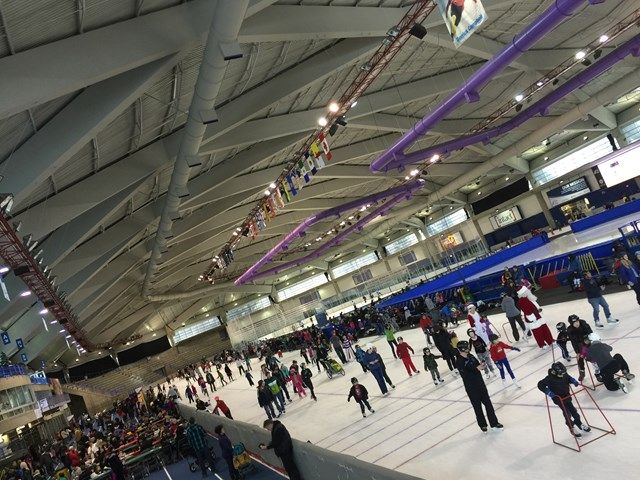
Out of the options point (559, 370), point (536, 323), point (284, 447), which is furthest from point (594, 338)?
point (284, 447)

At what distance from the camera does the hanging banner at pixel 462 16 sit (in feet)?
26.1

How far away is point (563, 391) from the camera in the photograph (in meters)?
7.64

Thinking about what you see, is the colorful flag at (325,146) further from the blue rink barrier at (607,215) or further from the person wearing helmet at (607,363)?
the blue rink barrier at (607,215)

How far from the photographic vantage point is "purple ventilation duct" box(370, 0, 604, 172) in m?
12.6

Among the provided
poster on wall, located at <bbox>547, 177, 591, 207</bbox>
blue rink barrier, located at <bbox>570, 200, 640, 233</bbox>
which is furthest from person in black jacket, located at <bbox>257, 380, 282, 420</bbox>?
poster on wall, located at <bbox>547, 177, 591, 207</bbox>

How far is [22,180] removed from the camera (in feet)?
36.3

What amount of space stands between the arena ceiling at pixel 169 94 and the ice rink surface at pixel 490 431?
8.85 m

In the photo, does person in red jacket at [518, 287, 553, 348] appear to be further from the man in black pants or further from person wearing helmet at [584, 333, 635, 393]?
the man in black pants

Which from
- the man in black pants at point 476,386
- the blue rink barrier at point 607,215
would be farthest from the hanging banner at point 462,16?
the blue rink barrier at point 607,215

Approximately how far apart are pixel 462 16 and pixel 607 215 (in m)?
33.1

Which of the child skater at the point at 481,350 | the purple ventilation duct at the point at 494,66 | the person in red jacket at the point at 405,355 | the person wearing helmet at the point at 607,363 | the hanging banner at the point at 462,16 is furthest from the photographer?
the person in red jacket at the point at 405,355

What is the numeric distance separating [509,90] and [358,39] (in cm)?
1686

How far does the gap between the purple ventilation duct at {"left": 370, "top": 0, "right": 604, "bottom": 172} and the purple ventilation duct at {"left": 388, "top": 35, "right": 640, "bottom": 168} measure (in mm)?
2256

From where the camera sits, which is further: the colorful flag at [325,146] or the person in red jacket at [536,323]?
the colorful flag at [325,146]
